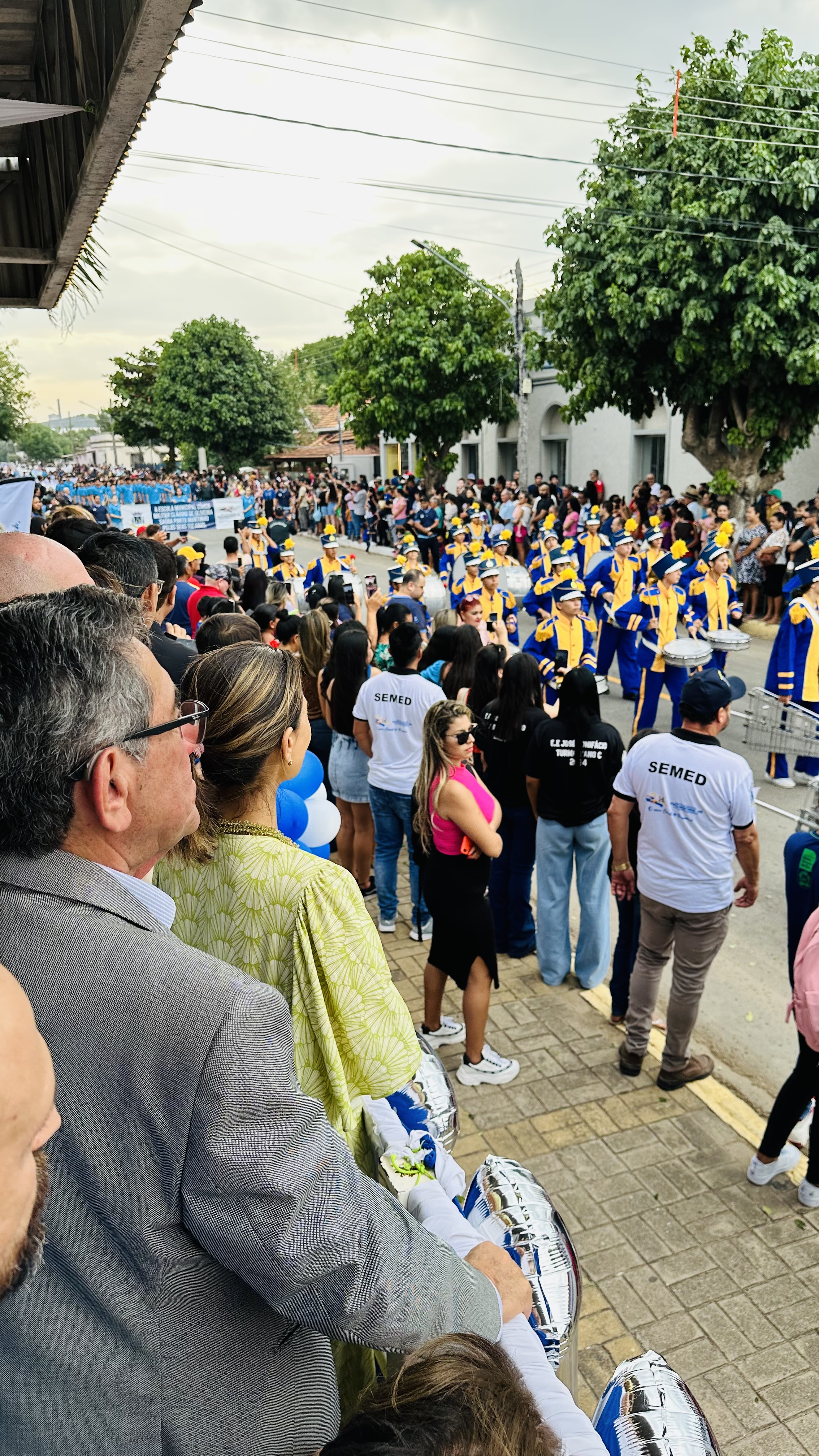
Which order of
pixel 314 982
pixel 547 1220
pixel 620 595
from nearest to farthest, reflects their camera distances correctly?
pixel 547 1220, pixel 314 982, pixel 620 595

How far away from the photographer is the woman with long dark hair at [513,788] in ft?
16.7

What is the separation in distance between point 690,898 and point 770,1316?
1.54 metres

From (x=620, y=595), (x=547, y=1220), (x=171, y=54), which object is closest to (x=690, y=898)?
(x=547, y=1220)

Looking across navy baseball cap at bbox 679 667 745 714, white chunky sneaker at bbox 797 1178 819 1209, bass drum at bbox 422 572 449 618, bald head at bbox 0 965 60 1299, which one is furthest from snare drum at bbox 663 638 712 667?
bald head at bbox 0 965 60 1299

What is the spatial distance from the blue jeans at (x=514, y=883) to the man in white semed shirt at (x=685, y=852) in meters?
1.02

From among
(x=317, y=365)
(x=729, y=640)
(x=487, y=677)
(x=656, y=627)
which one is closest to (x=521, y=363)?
(x=656, y=627)

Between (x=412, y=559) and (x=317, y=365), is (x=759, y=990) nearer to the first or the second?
(x=412, y=559)

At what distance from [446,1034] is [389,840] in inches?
53.3

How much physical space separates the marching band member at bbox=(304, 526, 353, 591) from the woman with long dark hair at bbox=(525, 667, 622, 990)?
6545mm

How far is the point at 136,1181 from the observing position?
1191mm

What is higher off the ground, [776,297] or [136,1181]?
[776,297]

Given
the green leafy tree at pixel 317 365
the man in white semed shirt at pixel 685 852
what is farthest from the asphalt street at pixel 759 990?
the green leafy tree at pixel 317 365

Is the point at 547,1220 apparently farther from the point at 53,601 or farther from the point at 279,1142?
the point at 53,601

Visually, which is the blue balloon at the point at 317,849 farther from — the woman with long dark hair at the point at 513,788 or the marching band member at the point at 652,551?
the marching band member at the point at 652,551
